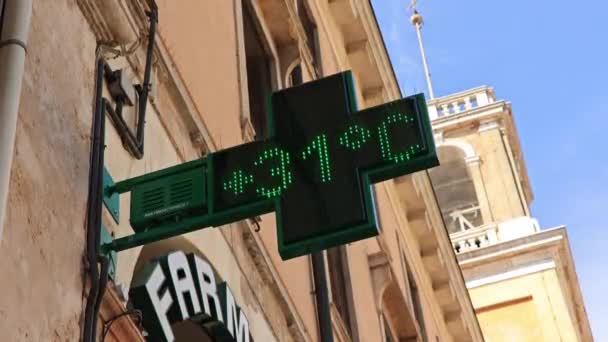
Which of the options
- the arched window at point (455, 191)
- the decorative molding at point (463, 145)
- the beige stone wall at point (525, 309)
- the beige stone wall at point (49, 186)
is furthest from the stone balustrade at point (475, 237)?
the beige stone wall at point (49, 186)

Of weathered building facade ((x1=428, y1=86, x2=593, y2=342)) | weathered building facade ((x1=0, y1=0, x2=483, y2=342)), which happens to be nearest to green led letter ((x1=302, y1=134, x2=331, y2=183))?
weathered building facade ((x1=0, y1=0, x2=483, y2=342))

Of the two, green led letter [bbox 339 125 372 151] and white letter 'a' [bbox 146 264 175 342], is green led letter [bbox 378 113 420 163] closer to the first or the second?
green led letter [bbox 339 125 372 151]

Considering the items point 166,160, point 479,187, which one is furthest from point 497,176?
point 166,160

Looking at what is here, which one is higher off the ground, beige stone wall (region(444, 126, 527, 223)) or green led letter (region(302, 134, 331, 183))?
beige stone wall (region(444, 126, 527, 223))

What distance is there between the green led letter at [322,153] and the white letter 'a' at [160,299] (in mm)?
1309

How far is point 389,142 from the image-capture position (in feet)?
17.9

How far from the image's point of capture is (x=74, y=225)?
565 centimetres

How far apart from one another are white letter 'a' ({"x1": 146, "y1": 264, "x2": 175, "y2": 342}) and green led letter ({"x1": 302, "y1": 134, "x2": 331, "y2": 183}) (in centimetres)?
131

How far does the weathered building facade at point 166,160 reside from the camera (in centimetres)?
529

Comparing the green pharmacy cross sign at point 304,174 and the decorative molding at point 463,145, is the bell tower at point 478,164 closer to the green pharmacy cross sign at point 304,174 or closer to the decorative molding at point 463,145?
the decorative molding at point 463,145

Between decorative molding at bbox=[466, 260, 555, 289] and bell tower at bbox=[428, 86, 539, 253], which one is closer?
decorative molding at bbox=[466, 260, 555, 289]

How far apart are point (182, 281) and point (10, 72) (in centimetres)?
191

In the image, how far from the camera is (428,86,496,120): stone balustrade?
3278 cm

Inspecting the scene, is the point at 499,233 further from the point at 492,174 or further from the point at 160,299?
the point at 160,299
